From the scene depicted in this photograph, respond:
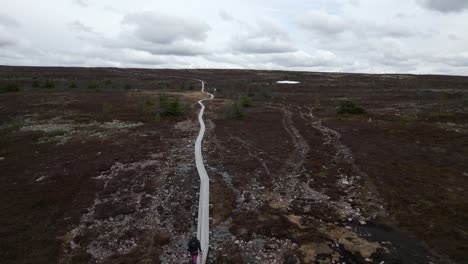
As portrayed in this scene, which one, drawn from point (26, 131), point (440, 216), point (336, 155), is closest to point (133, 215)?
point (440, 216)

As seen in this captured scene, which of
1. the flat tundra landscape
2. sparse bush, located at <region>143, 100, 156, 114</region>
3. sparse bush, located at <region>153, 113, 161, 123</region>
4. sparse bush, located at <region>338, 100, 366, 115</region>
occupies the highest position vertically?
sparse bush, located at <region>338, 100, 366, 115</region>

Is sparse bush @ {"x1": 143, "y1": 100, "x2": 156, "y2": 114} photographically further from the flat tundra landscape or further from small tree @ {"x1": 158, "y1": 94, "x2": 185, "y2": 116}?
the flat tundra landscape

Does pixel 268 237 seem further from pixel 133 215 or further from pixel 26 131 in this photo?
pixel 26 131

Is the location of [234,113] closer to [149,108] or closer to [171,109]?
[171,109]

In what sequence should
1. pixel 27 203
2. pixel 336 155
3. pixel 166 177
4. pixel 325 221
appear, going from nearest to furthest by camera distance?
pixel 325 221 → pixel 27 203 → pixel 166 177 → pixel 336 155

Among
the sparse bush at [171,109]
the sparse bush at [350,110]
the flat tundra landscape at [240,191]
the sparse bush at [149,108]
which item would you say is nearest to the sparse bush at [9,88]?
the flat tundra landscape at [240,191]

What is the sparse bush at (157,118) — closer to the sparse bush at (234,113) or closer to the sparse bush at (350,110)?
the sparse bush at (234,113)

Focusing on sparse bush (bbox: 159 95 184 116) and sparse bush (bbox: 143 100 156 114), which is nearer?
sparse bush (bbox: 159 95 184 116)

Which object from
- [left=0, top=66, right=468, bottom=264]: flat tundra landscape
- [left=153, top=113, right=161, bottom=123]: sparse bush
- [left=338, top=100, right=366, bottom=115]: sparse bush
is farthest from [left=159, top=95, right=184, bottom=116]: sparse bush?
[left=338, top=100, right=366, bottom=115]: sparse bush

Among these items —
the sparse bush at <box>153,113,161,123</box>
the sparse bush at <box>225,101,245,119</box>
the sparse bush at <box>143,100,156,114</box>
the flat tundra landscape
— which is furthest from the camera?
the sparse bush at <box>143,100,156,114</box>
